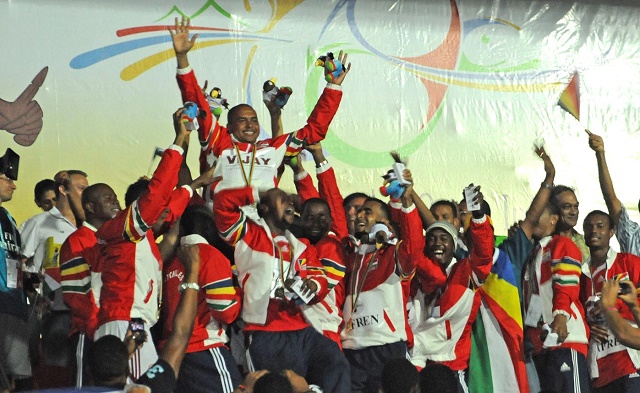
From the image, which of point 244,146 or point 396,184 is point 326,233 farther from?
point 244,146

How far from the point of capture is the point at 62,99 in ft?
27.4

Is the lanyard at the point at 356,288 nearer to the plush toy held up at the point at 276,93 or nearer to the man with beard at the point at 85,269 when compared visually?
the plush toy held up at the point at 276,93

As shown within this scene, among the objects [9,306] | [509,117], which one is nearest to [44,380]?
[9,306]

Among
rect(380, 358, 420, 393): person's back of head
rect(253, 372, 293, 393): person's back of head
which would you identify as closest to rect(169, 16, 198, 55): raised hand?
rect(253, 372, 293, 393): person's back of head

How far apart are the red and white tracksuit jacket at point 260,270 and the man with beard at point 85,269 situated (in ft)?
2.21

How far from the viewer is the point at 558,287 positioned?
23.4 ft

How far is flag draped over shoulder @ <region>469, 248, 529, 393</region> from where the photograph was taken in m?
7.25

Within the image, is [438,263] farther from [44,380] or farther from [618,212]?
[44,380]

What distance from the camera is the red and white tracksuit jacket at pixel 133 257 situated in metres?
6.04

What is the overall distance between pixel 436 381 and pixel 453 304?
264 cm

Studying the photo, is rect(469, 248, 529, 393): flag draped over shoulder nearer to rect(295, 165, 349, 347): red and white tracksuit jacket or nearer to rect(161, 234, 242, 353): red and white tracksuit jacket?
rect(295, 165, 349, 347): red and white tracksuit jacket

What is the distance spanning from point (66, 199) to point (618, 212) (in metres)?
3.76

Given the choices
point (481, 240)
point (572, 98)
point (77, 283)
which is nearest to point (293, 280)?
point (77, 283)

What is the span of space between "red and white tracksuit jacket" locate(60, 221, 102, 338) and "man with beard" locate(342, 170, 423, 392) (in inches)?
60.7
